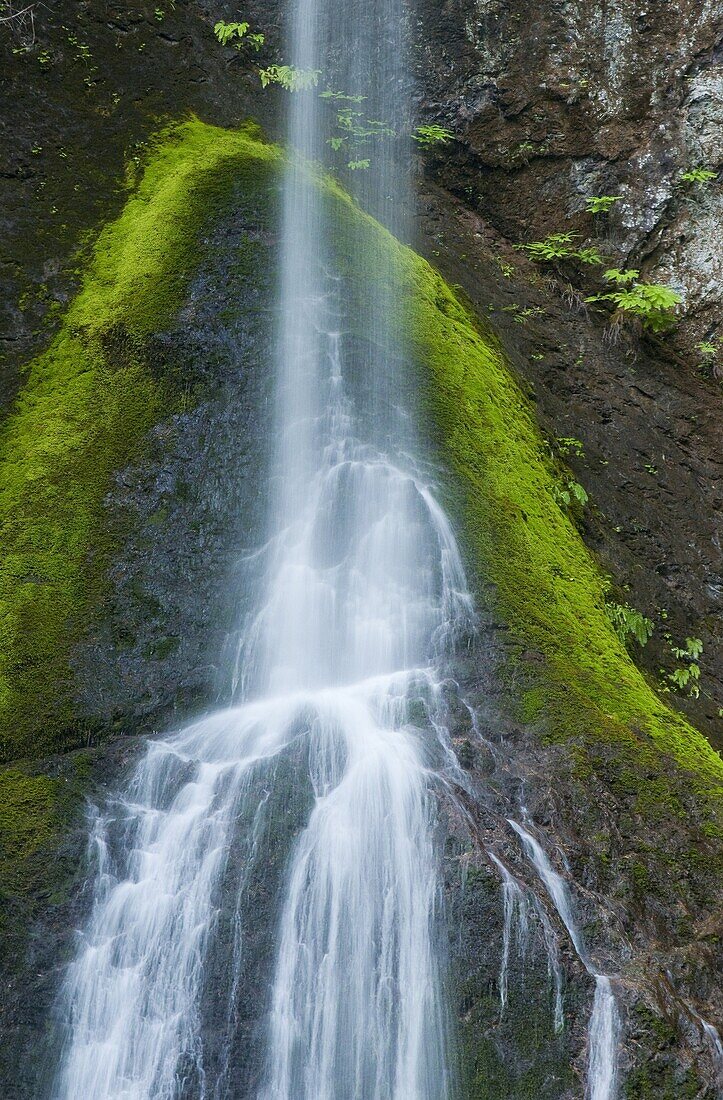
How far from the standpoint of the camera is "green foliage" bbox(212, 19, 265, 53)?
1105 cm

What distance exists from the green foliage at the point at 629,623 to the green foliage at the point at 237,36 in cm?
861

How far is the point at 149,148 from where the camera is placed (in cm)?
976

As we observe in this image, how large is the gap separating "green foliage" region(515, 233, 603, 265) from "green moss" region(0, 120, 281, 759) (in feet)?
11.3

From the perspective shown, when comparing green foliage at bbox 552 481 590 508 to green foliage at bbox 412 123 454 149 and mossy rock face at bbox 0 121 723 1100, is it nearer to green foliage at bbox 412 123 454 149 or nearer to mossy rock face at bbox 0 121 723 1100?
mossy rock face at bbox 0 121 723 1100

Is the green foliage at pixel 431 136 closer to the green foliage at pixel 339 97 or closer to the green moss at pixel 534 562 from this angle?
the green foliage at pixel 339 97

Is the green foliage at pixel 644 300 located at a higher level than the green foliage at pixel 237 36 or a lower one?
lower

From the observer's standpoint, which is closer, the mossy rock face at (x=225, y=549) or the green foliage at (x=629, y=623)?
the mossy rock face at (x=225, y=549)

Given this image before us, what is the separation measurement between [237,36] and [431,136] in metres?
2.80

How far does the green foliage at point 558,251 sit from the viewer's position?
11047 millimetres

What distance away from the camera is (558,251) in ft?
36.4

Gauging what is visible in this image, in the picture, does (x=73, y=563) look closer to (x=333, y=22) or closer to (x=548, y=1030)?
(x=548, y=1030)

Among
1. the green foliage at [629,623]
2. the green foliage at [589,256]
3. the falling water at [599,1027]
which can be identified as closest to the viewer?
the falling water at [599,1027]

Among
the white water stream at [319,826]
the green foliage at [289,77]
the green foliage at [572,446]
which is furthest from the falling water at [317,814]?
the green foliage at [289,77]

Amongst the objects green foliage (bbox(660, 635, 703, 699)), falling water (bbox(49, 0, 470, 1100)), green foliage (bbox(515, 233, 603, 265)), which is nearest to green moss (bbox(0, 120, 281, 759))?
falling water (bbox(49, 0, 470, 1100))
